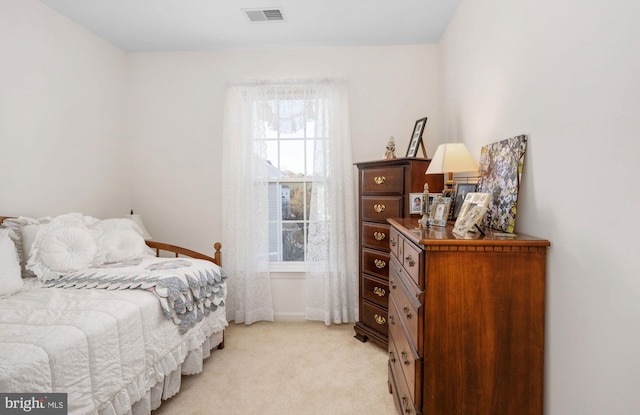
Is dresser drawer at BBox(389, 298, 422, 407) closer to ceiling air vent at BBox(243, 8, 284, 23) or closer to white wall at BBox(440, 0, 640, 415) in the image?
white wall at BBox(440, 0, 640, 415)

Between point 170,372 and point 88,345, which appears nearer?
point 88,345

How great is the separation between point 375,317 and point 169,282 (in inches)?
62.8

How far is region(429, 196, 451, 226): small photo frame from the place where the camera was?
173 centimetres

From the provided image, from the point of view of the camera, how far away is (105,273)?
2160 millimetres

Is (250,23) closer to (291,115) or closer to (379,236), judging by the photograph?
(291,115)

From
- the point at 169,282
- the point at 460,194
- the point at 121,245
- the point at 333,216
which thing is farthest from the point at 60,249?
the point at 460,194

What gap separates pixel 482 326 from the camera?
1264mm

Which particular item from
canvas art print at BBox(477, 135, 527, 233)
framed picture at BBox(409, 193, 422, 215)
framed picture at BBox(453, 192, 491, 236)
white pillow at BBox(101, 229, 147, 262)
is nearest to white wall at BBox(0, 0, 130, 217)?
white pillow at BBox(101, 229, 147, 262)

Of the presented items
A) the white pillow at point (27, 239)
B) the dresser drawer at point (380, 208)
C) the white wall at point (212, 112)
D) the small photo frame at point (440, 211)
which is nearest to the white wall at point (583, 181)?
the small photo frame at point (440, 211)

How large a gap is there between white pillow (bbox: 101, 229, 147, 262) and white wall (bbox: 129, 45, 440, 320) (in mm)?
726

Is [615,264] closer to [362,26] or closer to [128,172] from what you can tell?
[362,26]

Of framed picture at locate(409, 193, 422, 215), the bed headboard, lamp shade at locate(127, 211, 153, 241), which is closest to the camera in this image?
framed picture at locate(409, 193, 422, 215)

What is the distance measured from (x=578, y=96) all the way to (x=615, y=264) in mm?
589
